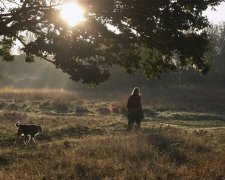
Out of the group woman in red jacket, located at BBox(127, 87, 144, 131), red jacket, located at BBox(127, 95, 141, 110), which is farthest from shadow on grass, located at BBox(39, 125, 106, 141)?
red jacket, located at BBox(127, 95, 141, 110)

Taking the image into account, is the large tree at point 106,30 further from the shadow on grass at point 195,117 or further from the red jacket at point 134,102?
the shadow on grass at point 195,117

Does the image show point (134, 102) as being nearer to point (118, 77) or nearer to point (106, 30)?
point (106, 30)

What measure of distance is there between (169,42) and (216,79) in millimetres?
59791

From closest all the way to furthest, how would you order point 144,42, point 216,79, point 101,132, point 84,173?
point 84,173
point 144,42
point 101,132
point 216,79

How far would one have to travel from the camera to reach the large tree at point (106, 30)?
1452 centimetres

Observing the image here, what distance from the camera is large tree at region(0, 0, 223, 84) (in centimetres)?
1452

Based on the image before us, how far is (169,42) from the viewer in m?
15.1

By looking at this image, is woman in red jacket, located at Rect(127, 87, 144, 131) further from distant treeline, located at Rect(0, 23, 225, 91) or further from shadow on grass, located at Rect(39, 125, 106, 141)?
distant treeline, located at Rect(0, 23, 225, 91)

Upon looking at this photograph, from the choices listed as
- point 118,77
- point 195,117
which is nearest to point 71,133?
point 195,117

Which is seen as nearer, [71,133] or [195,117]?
[71,133]

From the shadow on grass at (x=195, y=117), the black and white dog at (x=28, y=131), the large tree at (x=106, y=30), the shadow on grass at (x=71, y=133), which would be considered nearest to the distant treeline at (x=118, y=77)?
the shadow on grass at (x=195, y=117)

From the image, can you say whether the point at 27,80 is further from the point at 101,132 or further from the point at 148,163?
the point at 148,163

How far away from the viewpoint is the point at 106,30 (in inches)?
585

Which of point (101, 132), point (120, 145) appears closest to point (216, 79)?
point (101, 132)
